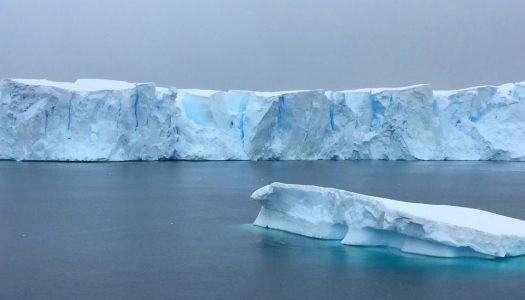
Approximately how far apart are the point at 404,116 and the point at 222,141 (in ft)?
17.9

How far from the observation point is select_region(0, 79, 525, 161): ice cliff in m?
17.3

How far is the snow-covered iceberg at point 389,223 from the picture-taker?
550 centimetres

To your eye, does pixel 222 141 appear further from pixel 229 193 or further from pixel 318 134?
pixel 229 193

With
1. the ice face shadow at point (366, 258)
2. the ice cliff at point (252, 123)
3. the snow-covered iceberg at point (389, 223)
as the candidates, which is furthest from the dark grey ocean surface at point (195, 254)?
the ice cliff at point (252, 123)

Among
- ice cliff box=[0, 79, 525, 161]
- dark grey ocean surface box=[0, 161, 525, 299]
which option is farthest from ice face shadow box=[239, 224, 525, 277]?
ice cliff box=[0, 79, 525, 161]

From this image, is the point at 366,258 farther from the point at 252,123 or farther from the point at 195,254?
the point at 252,123

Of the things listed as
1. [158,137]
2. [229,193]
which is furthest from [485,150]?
[229,193]

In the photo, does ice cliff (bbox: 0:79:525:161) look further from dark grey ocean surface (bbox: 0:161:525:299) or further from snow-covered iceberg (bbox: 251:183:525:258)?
snow-covered iceberg (bbox: 251:183:525:258)

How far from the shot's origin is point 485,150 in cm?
2067

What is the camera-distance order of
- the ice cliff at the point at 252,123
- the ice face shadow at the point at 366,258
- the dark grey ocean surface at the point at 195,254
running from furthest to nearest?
the ice cliff at the point at 252,123, the ice face shadow at the point at 366,258, the dark grey ocean surface at the point at 195,254

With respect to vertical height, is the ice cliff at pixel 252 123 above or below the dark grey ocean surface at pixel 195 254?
above

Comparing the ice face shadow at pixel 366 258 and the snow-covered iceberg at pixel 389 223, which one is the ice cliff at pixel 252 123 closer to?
the snow-covered iceberg at pixel 389 223

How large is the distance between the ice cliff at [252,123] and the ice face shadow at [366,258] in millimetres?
11837

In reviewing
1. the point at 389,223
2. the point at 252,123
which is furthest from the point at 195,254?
the point at 252,123
